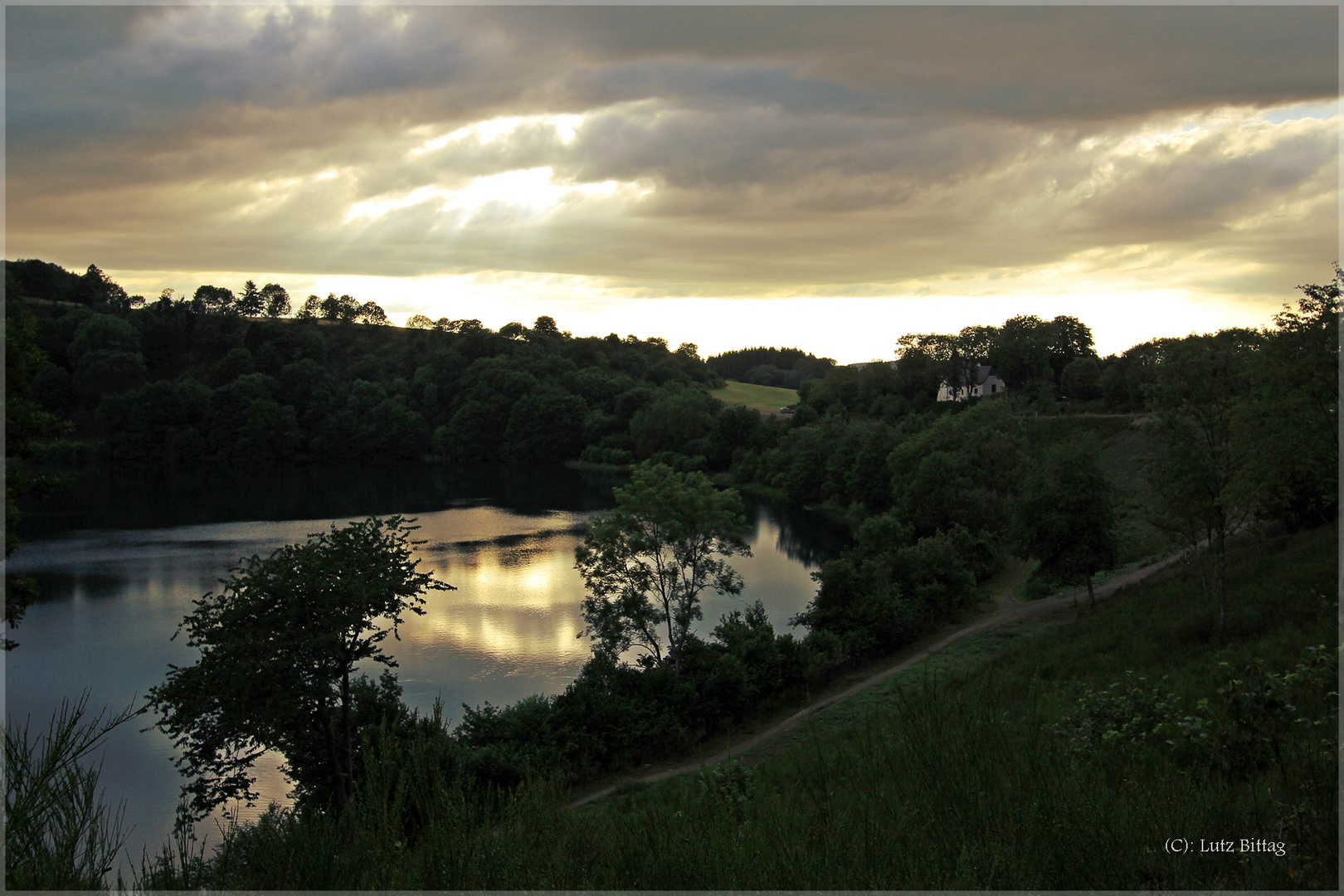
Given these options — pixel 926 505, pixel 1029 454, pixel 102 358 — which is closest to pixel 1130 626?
pixel 926 505

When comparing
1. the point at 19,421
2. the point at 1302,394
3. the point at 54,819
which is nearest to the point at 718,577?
the point at 1302,394

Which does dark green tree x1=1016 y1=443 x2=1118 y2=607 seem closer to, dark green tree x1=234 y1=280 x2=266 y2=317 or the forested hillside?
the forested hillside

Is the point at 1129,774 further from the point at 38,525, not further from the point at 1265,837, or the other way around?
the point at 38,525

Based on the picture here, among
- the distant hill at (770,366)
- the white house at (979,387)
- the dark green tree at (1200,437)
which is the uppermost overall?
the distant hill at (770,366)

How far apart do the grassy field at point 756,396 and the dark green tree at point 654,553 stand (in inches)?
3016

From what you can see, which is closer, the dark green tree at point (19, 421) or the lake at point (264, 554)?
the dark green tree at point (19, 421)

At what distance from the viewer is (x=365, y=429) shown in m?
95.9

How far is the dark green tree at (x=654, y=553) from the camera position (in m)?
25.7

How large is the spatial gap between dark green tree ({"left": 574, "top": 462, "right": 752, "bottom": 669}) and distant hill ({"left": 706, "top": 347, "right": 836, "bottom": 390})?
121 metres

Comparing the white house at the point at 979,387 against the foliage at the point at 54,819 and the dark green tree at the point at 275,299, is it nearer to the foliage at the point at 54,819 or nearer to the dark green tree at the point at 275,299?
the foliage at the point at 54,819

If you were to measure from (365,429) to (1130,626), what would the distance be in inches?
3513

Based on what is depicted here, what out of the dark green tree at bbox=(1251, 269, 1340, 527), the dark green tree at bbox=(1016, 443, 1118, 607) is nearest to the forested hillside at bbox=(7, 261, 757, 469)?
the dark green tree at bbox=(1016, 443, 1118, 607)

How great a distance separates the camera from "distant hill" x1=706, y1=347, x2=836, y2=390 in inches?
5935

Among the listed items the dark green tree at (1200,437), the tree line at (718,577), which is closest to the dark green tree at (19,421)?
the tree line at (718,577)
